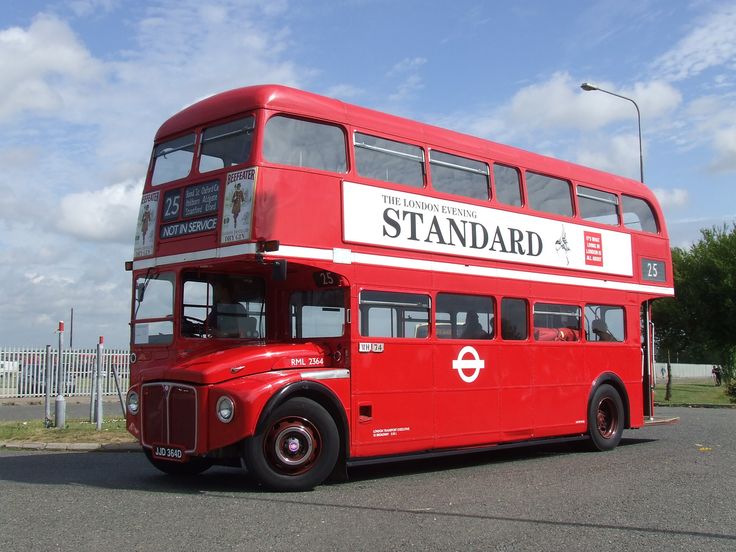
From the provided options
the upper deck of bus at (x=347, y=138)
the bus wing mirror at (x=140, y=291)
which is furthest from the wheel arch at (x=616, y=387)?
the bus wing mirror at (x=140, y=291)

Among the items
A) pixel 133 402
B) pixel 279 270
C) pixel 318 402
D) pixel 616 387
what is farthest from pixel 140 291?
pixel 616 387

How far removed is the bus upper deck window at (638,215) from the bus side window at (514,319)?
10.6 feet

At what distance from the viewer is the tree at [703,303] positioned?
33844 mm

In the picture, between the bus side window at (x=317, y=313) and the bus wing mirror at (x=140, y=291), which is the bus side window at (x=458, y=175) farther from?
the bus wing mirror at (x=140, y=291)

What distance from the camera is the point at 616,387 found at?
1455cm

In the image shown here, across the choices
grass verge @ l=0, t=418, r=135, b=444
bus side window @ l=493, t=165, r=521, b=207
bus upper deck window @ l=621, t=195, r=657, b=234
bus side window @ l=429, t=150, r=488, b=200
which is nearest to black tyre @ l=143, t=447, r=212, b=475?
grass verge @ l=0, t=418, r=135, b=444

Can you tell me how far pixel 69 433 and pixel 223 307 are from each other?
678cm

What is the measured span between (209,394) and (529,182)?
20.2ft

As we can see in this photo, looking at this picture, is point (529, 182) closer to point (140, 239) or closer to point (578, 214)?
point (578, 214)

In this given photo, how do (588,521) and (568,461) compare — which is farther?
(568,461)

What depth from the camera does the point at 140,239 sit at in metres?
11.1

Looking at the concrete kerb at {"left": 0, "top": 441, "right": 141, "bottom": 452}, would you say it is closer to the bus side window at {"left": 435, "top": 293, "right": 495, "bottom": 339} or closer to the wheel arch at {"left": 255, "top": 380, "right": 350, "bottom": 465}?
the wheel arch at {"left": 255, "top": 380, "right": 350, "bottom": 465}

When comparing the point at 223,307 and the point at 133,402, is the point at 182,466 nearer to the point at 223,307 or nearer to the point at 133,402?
the point at 133,402

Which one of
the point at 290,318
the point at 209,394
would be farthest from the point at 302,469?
the point at 290,318
